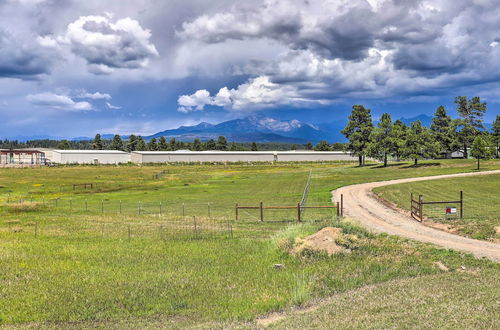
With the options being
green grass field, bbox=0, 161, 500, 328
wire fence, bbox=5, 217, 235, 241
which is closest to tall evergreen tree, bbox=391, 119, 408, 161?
wire fence, bbox=5, 217, 235, 241

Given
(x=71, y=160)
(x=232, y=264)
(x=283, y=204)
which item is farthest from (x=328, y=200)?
(x=71, y=160)

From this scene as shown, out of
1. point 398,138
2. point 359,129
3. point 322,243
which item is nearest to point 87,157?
point 359,129

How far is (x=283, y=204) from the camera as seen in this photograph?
47594 mm

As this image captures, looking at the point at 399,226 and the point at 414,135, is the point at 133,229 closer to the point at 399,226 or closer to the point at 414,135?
the point at 399,226

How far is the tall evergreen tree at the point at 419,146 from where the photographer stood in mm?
100125

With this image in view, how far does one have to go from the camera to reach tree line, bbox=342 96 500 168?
102250mm

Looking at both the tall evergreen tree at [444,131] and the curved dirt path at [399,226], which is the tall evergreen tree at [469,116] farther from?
the curved dirt path at [399,226]

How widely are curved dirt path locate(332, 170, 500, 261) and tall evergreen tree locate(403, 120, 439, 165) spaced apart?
53.8 m

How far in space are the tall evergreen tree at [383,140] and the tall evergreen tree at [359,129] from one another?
4105 mm

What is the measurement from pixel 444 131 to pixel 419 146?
1268 inches

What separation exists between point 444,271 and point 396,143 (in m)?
93.4

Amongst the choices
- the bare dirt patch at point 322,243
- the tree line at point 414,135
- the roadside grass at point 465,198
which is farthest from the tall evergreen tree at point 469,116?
the bare dirt patch at point 322,243

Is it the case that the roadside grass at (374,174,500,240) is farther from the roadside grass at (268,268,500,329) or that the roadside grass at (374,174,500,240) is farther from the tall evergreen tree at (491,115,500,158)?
the tall evergreen tree at (491,115,500,158)

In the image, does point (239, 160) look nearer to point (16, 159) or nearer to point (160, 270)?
point (16, 159)
